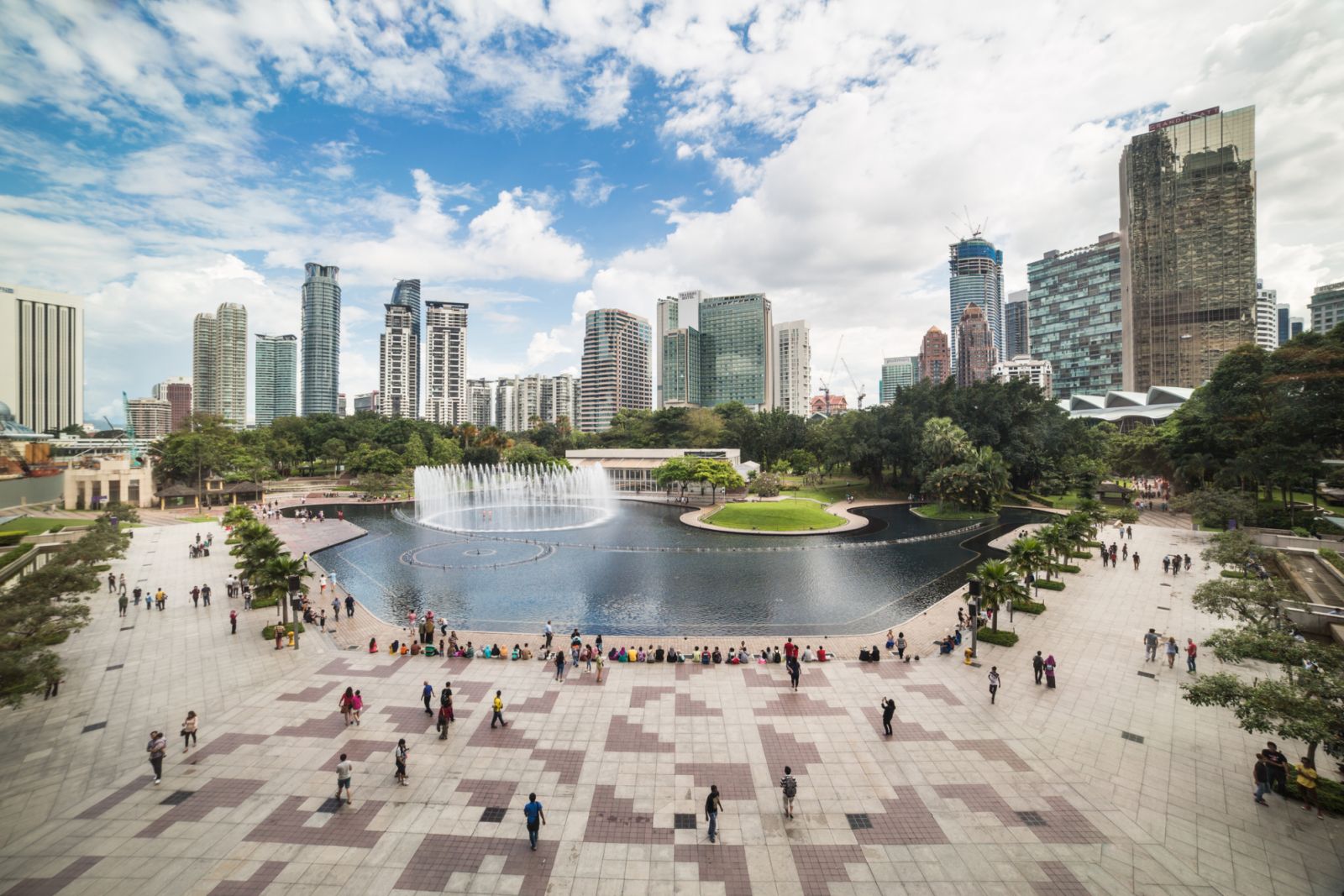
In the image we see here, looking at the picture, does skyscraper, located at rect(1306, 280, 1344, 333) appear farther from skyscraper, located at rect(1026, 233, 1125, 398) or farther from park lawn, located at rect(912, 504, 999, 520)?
park lawn, located at rect(912, 504, 999, 520)

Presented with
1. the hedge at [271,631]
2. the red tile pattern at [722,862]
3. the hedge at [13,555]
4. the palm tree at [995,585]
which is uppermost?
the hedge at [13,555]

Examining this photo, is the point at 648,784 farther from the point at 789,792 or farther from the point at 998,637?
the point at 998,637

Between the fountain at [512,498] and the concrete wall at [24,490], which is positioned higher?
the concrete wall at [24,490]

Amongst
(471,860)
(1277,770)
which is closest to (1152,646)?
(1277,770)

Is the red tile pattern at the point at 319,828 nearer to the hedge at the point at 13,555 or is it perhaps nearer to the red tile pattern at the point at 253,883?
the red tile pattern at the point at 253,883

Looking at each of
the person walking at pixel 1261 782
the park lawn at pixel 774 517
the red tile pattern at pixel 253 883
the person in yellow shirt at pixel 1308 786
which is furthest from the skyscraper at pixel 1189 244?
the red tile pattern at pixel 253 883

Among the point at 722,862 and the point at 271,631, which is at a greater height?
the point at 271,631

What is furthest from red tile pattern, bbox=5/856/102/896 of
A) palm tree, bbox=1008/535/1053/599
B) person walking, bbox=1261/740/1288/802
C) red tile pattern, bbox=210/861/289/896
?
palm tree, bbox=1008/535/1053/599
